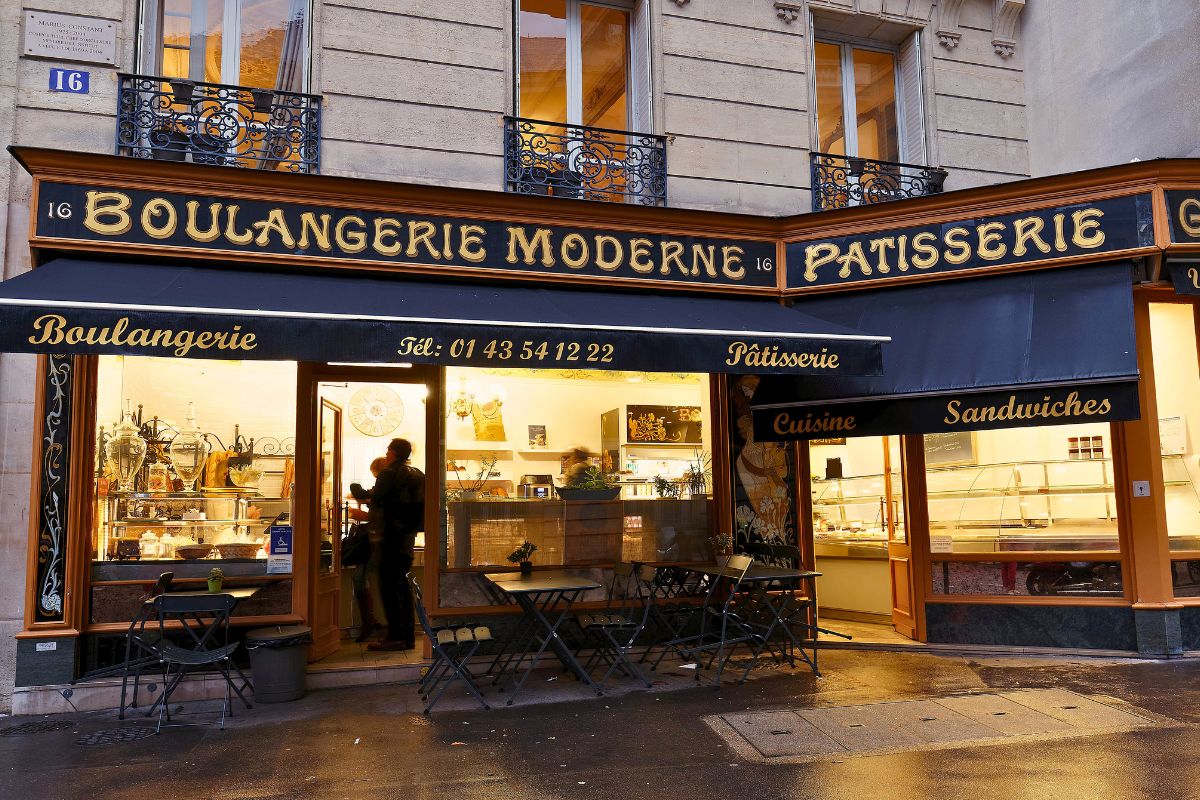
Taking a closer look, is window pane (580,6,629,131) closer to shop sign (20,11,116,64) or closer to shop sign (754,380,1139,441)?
shop sign (754,380,1139,441)

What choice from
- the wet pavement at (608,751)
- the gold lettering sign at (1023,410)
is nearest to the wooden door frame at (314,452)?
the wet pavement at (608,751)

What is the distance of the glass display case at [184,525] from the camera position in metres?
6.52

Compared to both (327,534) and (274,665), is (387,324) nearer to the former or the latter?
(274,665)

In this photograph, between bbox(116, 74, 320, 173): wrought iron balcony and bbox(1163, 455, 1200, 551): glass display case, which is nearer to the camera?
bbox(116, 74, 320, 173): wrought iron balcony

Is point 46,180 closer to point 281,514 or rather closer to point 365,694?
point 281,514

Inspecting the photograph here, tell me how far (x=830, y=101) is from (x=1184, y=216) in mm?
3418

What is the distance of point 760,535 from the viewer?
8008 mm

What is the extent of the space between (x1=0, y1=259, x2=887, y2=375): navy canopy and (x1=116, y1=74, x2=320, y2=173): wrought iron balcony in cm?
102

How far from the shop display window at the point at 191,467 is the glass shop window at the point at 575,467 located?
1.40 metres

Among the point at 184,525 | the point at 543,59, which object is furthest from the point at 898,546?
the point at 184,525

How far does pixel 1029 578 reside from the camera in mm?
7609

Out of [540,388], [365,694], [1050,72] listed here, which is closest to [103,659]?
[365,694]

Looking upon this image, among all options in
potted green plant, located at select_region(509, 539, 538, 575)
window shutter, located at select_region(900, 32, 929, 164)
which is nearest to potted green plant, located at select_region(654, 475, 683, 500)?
potted green plant, located at select_region(509, 539, 538, 575)

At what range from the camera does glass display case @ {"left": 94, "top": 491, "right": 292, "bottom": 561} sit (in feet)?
21.4
